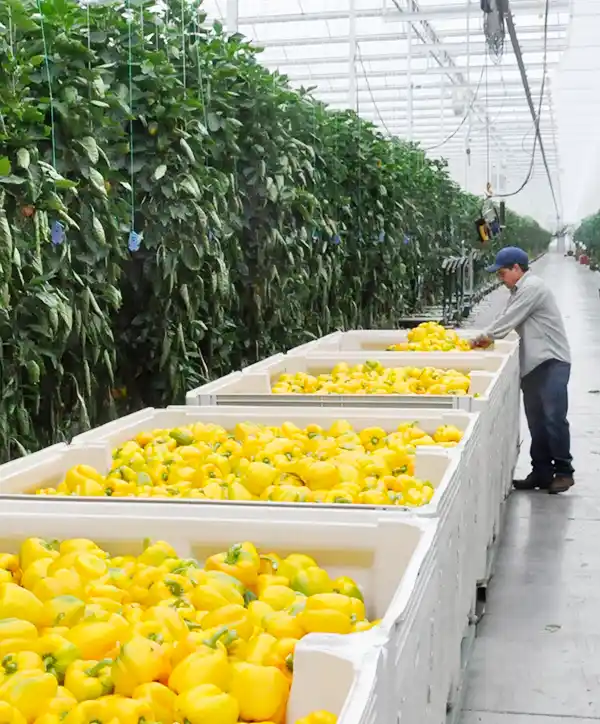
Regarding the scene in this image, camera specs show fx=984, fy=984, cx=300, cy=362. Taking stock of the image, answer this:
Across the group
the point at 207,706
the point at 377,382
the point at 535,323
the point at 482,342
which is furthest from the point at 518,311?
the point at 207,706

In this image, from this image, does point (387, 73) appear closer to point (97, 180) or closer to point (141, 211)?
point (141, 211)

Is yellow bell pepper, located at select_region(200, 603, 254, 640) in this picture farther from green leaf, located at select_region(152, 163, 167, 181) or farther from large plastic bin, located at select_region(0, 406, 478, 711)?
green leaf, located at select_region(152, 163, 167, 181)

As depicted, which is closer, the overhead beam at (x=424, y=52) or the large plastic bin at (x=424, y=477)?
the large plastic bin at (x=424, y=477)

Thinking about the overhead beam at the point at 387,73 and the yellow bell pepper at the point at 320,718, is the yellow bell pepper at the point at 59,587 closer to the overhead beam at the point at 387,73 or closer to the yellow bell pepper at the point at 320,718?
the yellow bell pepper at the point at 320,718

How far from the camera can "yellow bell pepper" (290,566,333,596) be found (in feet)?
7.04

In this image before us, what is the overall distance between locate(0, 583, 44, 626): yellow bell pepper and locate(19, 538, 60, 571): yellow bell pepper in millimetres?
238

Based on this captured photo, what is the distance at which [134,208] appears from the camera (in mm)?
5105

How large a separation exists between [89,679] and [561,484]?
16.3 feet

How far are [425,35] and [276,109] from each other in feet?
44.9

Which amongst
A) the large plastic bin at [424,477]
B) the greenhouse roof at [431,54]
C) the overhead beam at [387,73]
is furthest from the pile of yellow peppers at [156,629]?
the overhead beam at [387,73]

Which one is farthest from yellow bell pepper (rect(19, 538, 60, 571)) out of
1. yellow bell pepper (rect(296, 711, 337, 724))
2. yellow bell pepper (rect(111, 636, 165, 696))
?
yellow bell pepper (rect(296, 711, 337, 724))

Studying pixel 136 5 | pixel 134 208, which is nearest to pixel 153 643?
pixel 134 208

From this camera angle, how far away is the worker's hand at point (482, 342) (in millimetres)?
6159

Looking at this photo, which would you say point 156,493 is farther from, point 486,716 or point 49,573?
point 486,716
